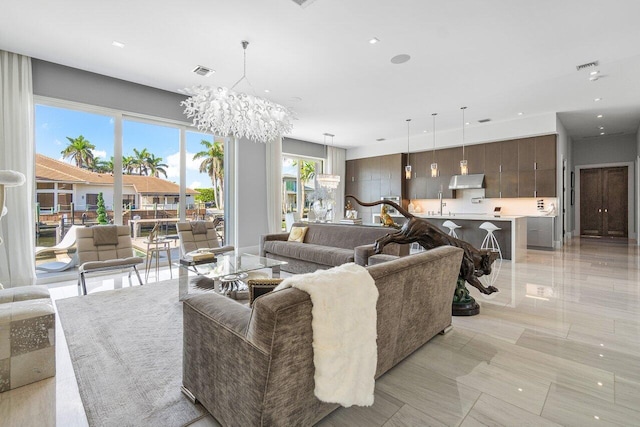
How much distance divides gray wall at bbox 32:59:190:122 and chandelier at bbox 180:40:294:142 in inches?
81.1

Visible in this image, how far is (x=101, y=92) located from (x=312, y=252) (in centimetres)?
418

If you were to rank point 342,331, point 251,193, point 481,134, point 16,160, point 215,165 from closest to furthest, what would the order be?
point 342,331 → point 16,160 → point 215,165 → point 251,193 → point 481,134

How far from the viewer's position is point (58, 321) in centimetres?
283

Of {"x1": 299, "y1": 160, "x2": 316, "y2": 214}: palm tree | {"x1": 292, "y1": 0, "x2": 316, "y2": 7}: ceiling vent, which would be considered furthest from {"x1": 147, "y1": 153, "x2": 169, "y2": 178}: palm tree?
{"x1": 299, "y1": 160, "x2": 316, "y2": 214}: palm tree

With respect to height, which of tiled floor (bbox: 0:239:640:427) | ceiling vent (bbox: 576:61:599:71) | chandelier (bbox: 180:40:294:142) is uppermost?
ceiling vent (bbox: 576:61:599:71)

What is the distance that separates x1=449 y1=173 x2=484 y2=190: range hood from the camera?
7.80m

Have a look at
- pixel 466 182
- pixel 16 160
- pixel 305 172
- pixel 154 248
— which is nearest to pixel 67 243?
pixel 154 248

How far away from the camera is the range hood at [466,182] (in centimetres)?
780

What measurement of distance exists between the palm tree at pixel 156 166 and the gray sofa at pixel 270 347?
15.2ft

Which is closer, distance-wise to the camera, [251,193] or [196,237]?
[196,237]

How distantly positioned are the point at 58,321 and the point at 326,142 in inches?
311

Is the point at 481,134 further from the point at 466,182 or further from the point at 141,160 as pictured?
the point at 141,160

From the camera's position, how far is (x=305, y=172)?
948 cm

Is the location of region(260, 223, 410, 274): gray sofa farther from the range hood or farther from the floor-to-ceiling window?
the range hood
